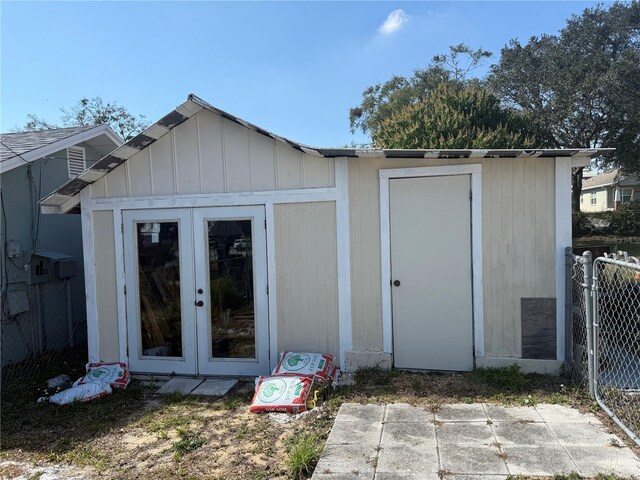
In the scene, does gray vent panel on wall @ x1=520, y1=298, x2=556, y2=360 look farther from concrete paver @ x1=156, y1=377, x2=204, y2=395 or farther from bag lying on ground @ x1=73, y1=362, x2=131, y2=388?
bag lying on ground @ x1=73, y1=362, x2=131, y2=388

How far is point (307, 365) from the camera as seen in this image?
16.0 ft

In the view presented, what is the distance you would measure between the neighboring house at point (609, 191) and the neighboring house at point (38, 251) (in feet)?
107

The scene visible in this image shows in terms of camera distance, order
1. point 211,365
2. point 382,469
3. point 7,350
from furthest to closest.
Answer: point 7,350 → point 211,365 → point 382,469

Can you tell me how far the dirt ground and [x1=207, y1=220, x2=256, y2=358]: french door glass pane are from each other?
0.53 metres

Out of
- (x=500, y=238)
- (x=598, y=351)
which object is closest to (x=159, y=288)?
(x=500, y=238)

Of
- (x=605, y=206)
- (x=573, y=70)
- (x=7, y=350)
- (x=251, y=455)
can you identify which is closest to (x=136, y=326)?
(x=7, y=350)

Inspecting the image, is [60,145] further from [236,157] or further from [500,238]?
[500,238]

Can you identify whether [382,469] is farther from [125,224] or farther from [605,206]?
[605,206]

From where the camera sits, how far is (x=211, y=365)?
541 centimetres

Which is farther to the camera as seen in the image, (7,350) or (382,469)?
(7,350)

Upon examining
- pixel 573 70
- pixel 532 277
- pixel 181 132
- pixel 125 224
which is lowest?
pixel 532 277

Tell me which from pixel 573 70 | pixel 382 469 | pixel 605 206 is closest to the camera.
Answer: pixel 382 469

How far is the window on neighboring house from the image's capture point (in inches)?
301

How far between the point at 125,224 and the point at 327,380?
10.0 ft
